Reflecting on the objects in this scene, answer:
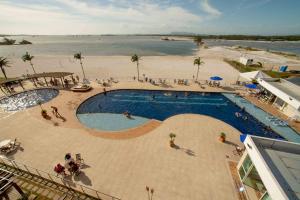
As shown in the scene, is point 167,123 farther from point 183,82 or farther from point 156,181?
point 183,82

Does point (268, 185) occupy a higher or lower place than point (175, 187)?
higher

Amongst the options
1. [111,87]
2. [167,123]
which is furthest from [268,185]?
[111,87]

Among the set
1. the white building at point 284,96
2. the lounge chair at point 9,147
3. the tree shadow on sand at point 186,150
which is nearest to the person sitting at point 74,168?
the lounge chair at point 9,147

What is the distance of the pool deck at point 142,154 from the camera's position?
12164 millimetres

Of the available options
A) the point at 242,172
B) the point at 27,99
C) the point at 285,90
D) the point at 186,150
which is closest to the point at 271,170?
the point at 242,172

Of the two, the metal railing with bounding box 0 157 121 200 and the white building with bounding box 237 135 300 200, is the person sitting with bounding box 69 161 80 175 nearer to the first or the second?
the metal railing with bounding box 0 157 121 200

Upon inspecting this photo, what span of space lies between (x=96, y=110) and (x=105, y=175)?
1411 centimetres

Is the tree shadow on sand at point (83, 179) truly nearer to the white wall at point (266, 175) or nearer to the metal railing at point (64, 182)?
the metal railing at point (64, 182)

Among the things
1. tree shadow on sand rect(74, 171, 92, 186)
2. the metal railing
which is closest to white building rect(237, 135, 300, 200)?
the metal railing

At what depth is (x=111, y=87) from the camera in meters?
34.1

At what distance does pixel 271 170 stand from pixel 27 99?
3635 cm

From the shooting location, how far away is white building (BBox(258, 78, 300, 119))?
21281mm

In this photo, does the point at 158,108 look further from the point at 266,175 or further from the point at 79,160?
the point at 266,175

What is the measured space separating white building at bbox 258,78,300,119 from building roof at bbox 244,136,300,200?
43.4 feet
